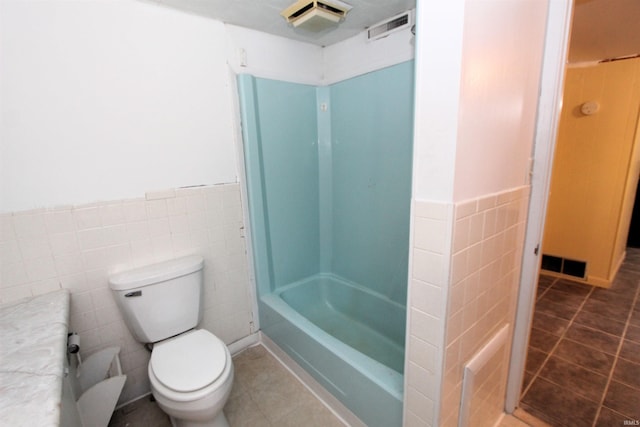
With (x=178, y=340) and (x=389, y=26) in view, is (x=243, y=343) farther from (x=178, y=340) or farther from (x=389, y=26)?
(x=389, y=26)

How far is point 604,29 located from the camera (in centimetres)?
198

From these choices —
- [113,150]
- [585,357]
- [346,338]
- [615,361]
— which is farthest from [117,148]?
[615,361]

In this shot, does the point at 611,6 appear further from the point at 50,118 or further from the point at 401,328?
the point at 50,118

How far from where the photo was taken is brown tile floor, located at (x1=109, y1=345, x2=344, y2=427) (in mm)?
1484

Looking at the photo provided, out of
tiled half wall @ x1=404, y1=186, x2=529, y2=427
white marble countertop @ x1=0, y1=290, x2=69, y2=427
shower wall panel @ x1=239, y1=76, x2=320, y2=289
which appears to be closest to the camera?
white marble countertop @ x1=0, y1=290, x2=69, y2=427

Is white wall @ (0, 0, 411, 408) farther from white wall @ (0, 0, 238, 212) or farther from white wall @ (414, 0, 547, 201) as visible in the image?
white wall @ (414, 0, 547, 201)

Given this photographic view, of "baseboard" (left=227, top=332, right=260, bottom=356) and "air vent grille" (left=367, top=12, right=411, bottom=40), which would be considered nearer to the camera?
"air vent grille" (left=367, top=12, right=411, bottom=40)

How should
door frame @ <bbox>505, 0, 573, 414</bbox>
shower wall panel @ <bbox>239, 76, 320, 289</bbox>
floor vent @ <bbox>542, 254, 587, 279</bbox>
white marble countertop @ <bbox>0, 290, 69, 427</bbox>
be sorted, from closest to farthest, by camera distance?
1. white marble countertop @ <bbox>0, 290, 69, 427</bbox>
2. door frame @ <bbox>505, 0, 573, 414</bbox>
3. shower wall panel @ <bbox>239, 76, 320, 289</bbox>
4. floor vent @ <bbox>542, 254, 587, 279</bbox>

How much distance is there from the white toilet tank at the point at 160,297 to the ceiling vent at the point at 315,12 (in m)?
1.44

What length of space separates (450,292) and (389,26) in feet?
5.19

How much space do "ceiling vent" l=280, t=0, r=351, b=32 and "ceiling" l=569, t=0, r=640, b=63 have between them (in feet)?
4.35

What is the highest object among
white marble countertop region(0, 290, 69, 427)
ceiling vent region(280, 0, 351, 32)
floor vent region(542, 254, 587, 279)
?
ceiling vent region(280, 0, 351, 32)

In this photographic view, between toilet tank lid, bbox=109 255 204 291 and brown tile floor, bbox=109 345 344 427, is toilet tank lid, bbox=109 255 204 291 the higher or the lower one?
the higher one

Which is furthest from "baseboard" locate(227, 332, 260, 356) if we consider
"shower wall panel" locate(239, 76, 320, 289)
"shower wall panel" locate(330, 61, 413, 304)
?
"shower wall panel" locate(330, 61, 413, 304)
